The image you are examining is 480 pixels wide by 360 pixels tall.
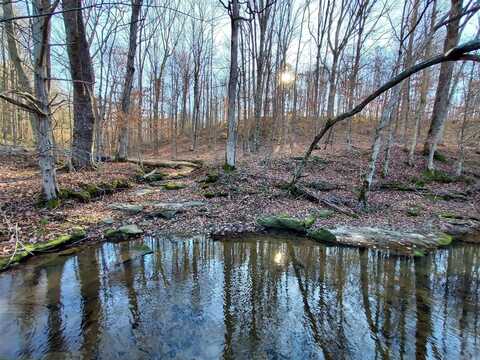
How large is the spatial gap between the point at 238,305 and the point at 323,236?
362 centimetres

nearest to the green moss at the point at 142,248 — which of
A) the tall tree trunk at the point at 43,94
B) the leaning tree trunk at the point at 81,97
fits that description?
the tall tree trunk at the point at 43,94

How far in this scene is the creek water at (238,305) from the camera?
342 centimetres

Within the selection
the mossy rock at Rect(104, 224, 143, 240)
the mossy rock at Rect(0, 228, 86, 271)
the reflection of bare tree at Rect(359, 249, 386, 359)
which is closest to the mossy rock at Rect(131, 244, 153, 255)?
the mossy rock at Rect(104, 224, 143, 240)

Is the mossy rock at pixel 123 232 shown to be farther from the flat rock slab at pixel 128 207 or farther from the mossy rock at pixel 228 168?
the mossy rock at pixel 228 168

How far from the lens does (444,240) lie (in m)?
6.92

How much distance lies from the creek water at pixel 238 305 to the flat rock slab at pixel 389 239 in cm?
38

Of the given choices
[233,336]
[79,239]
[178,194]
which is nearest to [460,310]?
[233,336]

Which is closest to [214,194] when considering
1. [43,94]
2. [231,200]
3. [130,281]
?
[231,200]

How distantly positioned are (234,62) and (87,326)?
36.6 feet

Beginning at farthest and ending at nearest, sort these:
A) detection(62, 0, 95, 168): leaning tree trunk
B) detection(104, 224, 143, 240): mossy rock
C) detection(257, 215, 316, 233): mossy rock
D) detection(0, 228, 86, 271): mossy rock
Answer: detection(62, 0, 95, 168): leaning tree trunk < detection(257, 215, 316, 233): mossy rock < detection(104, 224, 143, 240): mossy rock < detection(0, 228, 86, 271): mossy rock

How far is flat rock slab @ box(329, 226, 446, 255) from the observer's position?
6.51 meters

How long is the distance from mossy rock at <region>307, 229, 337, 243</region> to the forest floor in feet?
1.92

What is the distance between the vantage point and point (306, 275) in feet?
17.4

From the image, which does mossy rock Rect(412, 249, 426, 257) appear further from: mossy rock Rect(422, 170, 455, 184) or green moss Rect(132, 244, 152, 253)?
mossy rock Rect(422, 170, 455, 184)
